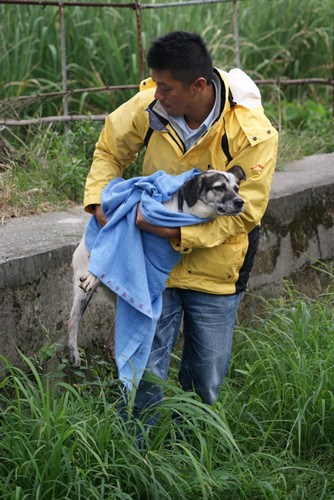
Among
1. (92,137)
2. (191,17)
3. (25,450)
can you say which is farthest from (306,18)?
(25,450)

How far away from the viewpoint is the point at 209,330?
405 centimetres

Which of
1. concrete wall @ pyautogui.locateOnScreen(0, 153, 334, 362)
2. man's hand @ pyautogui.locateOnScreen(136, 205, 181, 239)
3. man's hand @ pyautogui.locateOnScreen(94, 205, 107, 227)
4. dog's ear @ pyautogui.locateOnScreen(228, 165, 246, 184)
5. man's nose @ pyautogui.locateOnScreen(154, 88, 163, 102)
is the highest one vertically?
man's nose @ pyautogui.locateOnScreen(154, 88, 163, 102)

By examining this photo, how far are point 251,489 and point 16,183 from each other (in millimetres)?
2588

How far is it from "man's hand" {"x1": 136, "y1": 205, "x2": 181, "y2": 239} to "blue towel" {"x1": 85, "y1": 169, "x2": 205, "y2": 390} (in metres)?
0.04

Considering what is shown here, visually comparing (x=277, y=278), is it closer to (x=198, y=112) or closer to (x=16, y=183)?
(x=16, y=183)

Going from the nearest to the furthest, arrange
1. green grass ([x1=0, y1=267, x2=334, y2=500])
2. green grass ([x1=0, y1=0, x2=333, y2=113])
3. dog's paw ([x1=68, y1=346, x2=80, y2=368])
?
green grass ([x1=0, y1=267, x2=334, y2=500])
dog's paw ([x1=68, y1=346, x2=80, y2=368])
green grass ([x1=0, y1=0, x2=333, y2=113])

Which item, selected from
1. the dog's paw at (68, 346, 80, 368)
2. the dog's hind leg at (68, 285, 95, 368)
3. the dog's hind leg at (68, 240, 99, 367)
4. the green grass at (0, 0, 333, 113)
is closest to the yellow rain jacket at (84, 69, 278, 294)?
the dog's hind leg at (68, 240, 99, 367)

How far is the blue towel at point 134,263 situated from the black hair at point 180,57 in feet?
1.21

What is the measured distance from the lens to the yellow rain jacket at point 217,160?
3838mm

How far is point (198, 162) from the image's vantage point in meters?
3.94

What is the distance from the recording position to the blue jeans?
4.02 meters

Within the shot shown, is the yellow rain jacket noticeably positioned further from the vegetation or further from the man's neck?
the vegetation

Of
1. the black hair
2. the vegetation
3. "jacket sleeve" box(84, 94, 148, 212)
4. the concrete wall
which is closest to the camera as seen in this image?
the black hair

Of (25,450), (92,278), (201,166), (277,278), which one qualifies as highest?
(201,166)
